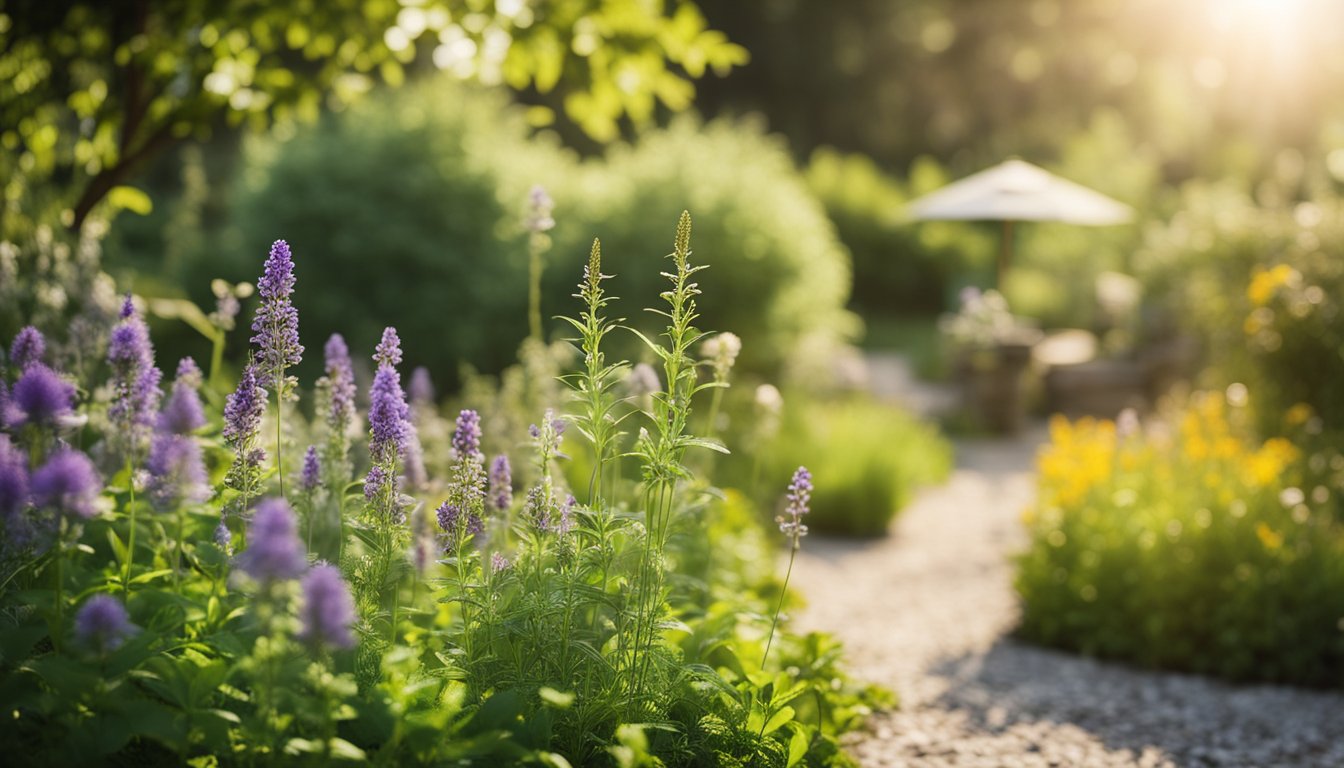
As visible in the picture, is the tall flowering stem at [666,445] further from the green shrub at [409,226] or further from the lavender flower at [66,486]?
the green shrub at [409,226]

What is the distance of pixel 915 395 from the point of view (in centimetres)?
1245

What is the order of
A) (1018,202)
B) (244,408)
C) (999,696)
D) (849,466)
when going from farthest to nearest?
(1018,202)
(849,466)
(999,696)
(244,408)

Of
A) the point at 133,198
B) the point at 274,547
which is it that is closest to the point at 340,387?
the point at 274,547

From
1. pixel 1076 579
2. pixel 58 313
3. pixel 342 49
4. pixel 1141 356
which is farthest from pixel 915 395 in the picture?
pixel 58 313

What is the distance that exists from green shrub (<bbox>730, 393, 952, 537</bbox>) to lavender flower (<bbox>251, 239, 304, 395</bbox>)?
14.5ft

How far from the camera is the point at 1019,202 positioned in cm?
1009

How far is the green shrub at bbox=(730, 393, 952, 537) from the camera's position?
677 centimetres

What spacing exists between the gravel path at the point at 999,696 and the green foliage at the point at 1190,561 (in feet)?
0.51

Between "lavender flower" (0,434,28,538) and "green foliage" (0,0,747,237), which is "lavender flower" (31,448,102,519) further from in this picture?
"green foliage" (0,0,747,237)

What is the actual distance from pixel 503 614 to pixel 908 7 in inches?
1220

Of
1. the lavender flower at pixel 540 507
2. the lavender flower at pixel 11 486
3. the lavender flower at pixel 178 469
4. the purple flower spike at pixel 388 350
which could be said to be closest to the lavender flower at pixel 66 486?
the lavender flower at pixel 11 486

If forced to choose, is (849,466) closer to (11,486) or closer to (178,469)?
(178,469)

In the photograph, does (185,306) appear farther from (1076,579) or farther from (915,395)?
(915,395)

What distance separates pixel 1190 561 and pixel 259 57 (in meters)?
4.74
